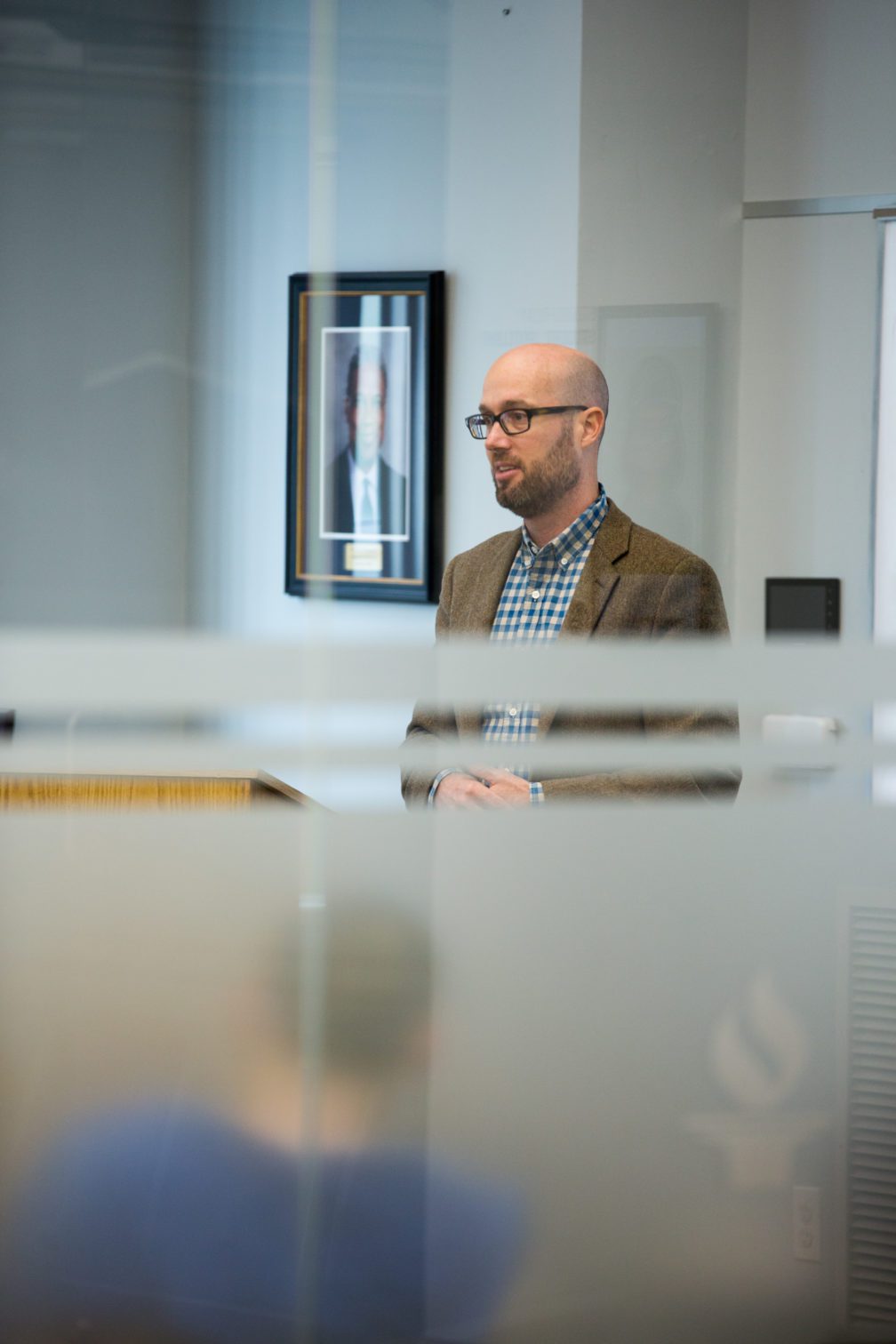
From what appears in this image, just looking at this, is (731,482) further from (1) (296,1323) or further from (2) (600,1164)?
(1) (296,1323)

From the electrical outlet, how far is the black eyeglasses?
1.02 metres

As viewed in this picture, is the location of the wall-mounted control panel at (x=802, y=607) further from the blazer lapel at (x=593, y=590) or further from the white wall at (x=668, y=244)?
the blazer lapel at (x=593, y=590)

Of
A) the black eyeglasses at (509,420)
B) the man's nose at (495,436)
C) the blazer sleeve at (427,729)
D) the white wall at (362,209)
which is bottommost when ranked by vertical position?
the blazer sleeve at (427,729)

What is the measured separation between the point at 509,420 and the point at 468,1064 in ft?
2.69

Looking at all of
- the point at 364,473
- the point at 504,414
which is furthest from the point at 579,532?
the point at 364,473

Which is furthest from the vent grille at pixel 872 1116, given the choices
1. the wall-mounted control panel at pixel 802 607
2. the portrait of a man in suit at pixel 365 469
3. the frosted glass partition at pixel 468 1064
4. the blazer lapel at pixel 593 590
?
the portrait of a man in suit at pixel 365 469

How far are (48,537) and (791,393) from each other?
0.93m

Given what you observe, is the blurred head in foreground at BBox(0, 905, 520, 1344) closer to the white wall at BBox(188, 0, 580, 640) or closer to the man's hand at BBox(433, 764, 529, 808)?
the man's hand at BBox(433, 764, 529, 808)

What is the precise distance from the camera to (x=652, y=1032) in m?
1.60

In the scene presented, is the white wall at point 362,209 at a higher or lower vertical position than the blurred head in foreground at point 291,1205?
higher

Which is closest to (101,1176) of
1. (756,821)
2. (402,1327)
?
(402,1327)

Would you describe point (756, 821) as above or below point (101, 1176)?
above

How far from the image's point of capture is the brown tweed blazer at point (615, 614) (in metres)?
1.50

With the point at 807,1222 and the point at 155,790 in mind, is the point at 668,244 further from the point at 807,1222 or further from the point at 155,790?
the point at 807,1222
